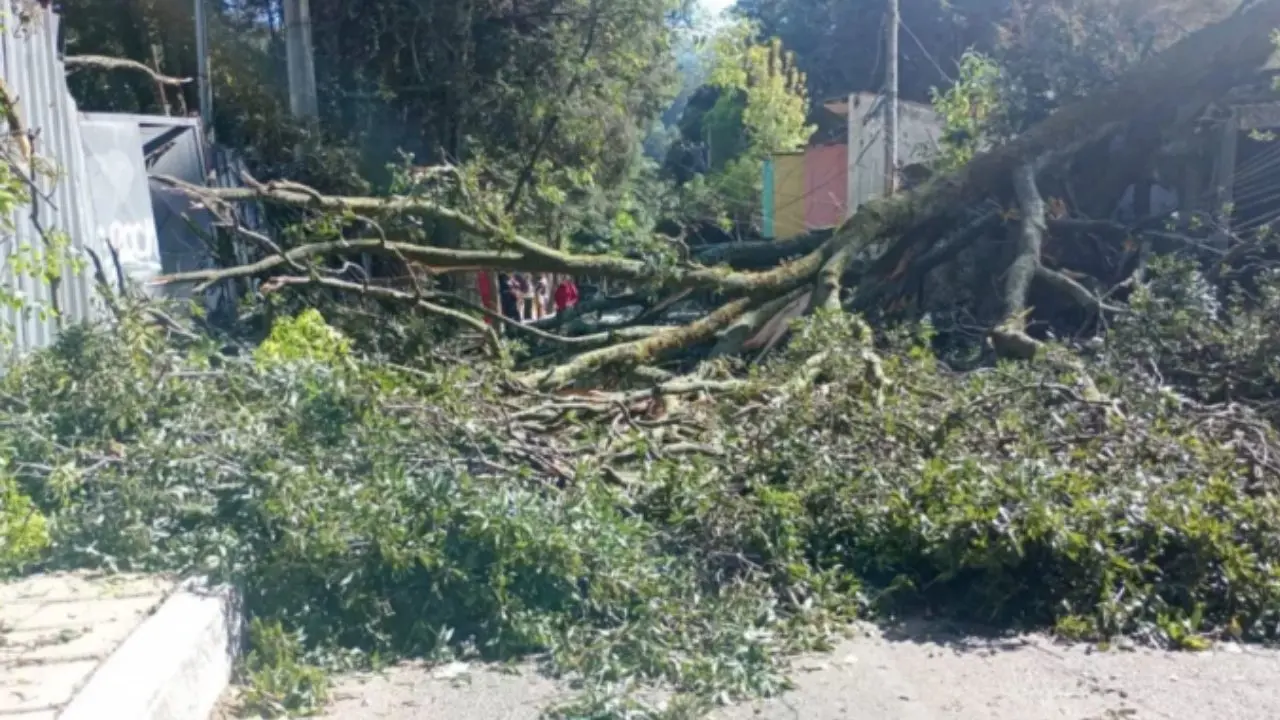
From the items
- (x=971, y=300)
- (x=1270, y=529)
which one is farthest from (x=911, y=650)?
(x=971, y=300)

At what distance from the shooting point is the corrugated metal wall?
20.4ft

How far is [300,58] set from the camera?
40.8 ft

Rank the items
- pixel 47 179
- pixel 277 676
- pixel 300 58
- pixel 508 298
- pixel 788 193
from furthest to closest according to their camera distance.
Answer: pixel 788 193
pixel 508 298
pixel 300 58
pixel 47 179
pixel 277 676

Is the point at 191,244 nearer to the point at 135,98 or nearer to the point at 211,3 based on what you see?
the point at 135,98

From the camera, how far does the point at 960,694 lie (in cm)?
429

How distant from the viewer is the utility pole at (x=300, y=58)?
12250 millimetres

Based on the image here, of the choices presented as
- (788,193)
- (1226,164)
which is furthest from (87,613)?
(788,193)

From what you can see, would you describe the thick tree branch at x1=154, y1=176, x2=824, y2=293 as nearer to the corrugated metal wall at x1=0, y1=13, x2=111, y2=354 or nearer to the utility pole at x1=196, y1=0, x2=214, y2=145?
the corrugated metal wall at x1=0, y1=13, x2=111, y2=354

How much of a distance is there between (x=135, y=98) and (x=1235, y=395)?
1144 cm

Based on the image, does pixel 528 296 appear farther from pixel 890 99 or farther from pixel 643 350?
pixel 643 350

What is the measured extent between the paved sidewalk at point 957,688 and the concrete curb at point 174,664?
41 cm

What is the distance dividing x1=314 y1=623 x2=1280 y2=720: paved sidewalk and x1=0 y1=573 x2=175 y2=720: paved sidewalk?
29.2 inches

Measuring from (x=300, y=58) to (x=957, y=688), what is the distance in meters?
10.2

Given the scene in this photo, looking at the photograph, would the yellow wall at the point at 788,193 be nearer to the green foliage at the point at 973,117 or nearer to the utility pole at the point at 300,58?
the green foliage at the point at 973,117
